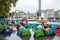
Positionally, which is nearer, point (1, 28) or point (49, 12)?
point (1, 28)

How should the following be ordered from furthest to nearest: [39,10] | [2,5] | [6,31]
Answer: [39,10] < [6,31] < [2,5]

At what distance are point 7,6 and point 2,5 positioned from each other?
0.65 metres

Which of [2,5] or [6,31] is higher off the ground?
[2,5]

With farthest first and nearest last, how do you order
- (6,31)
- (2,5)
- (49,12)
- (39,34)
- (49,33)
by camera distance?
1. (49,12)
2. (6,31)
3. (49,33)
4. (39,34)
5. (2,5)

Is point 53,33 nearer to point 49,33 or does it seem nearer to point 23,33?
point 49,33

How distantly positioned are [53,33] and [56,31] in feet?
1.89

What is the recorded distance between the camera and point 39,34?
854 inches

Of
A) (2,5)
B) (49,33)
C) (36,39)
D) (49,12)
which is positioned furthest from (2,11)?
(49,12)

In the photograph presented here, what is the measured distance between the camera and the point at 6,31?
87.7ft

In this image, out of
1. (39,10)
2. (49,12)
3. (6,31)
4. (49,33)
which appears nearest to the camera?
(49,33)

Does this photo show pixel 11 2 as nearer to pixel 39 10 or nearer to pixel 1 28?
pixel 1 28

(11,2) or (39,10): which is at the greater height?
(11,2)

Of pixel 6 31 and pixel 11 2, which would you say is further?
pixel 6 31

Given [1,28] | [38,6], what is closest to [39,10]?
[38,6]
